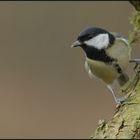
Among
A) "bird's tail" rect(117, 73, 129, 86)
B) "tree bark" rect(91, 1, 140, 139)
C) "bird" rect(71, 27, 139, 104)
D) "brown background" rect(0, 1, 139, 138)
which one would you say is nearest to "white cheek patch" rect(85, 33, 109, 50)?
"bird" rect(71, 27, 139, 104)

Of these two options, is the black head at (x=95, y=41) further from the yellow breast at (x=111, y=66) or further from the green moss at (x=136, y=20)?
the green moss at (x=136, y=20)

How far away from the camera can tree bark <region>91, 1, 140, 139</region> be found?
237cm

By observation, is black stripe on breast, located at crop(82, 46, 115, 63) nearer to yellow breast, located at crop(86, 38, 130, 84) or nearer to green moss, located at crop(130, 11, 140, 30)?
yellow breast, located at crop(86, 38, 130, 84)

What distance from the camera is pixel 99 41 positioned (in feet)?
10.3

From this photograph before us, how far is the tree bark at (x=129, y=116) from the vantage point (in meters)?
2.37

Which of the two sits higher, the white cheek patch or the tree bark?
the white cheek patch

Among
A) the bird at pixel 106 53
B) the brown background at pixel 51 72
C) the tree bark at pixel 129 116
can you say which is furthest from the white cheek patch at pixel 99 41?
the brown background at pixel 51 72

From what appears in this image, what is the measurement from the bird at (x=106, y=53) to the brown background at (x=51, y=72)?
2.41 metres

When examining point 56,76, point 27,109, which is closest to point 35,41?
point 56,76

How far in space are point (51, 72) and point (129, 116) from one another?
198 inches

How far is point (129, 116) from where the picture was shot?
2.47 meters

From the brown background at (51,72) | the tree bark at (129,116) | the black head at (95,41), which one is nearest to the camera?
the tree bark at (129,116)

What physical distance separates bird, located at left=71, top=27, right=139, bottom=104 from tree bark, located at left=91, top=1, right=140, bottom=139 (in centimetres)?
35

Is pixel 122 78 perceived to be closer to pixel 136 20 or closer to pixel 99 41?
pixel 99 41
